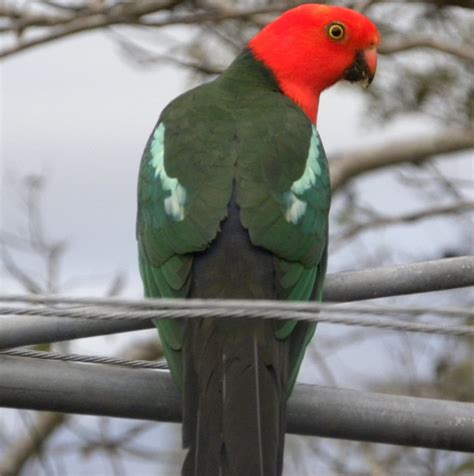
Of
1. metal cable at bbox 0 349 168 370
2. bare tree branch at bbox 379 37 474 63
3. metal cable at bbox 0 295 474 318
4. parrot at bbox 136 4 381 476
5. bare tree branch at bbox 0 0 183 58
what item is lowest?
metal cable at bbox 0 295 474 318

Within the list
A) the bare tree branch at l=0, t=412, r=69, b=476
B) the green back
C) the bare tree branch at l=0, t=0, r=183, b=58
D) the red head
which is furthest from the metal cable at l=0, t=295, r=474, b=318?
the bare tree branch at l=0, t=412, r=69, b=476

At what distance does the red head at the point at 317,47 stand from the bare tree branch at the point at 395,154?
315 cm

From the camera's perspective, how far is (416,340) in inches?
288

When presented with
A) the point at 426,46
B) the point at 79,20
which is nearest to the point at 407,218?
the point at 426,46

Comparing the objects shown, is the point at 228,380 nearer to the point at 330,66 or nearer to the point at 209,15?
the point at 330,66

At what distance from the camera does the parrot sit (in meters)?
2.89

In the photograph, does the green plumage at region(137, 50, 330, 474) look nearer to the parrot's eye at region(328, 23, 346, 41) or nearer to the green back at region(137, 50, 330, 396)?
the green back at region(137, 50, 330, 396)

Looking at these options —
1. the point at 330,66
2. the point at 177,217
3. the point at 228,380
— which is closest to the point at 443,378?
the point at 330,66

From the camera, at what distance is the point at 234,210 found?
11.4 ft

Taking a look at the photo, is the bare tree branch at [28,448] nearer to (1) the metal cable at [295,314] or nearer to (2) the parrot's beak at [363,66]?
(2) the parrot's beak at [363,66]

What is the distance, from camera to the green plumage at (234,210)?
3285mm

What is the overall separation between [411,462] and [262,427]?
477 centimetres

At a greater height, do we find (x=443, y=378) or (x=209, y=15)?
(x=209, y=15)

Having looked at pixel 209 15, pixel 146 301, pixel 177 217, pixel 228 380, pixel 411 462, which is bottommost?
pixel 146 301
